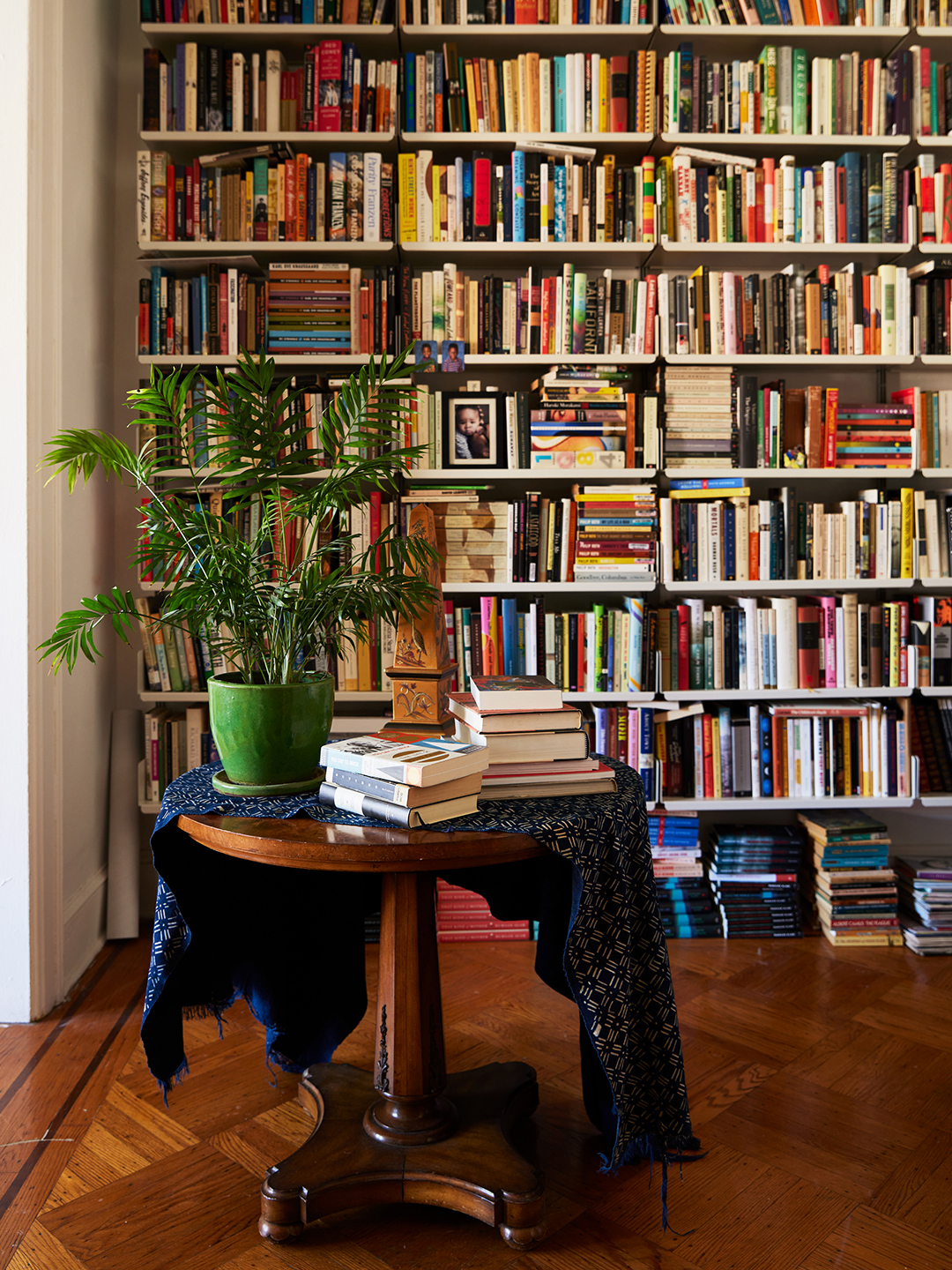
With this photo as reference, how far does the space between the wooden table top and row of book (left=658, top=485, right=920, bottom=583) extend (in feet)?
4.98

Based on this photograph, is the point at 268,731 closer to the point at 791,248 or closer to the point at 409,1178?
the point at 409,1178

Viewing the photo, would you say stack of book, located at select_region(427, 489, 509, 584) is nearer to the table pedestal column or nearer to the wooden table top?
the table pedestal column

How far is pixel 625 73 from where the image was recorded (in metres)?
2.52

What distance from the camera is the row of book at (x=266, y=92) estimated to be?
97.0 inches

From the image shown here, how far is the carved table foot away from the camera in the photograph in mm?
1325

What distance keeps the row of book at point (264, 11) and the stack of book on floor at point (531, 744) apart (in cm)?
213

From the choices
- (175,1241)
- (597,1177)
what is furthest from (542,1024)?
(175,1241)

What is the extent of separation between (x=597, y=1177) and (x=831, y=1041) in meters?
0.74

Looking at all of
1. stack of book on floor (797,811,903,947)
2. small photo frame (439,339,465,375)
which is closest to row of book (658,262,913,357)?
small photo frame (439,339,465,375)

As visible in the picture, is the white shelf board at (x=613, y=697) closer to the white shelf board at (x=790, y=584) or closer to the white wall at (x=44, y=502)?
the white shelf board at (x=790, y=584)

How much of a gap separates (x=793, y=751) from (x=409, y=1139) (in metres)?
1.61

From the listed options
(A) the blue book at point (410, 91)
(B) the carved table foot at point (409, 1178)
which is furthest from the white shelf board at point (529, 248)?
(B) the carved table foot at point (409, 1178)

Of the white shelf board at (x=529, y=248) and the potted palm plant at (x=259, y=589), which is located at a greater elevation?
the white shelf board at (x=529, y=248)

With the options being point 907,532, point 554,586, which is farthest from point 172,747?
point 907,532
